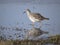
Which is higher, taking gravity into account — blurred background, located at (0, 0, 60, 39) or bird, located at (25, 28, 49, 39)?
blurred background, located at (0, 0, 60, 39)

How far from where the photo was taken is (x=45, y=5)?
1979 mm

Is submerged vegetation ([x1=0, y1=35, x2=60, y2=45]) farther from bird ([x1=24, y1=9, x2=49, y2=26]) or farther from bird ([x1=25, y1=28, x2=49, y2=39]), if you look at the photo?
bird ([x1=24, y1=9, x2=49, y2=26])

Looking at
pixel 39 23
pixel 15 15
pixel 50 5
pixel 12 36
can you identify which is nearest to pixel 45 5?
pixel 50 5

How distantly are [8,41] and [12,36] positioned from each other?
0.23 ft

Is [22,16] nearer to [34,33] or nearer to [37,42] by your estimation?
[34,33]

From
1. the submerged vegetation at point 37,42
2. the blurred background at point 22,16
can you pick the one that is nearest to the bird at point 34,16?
the blurred background at point 22,16

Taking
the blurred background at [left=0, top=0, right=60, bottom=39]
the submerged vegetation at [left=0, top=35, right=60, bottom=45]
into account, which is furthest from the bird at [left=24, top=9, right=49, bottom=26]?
the submerged vegetation at [left=0, top=35, right=60, bottom=45]

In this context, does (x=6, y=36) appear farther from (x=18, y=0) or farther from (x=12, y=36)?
(x=18, y=0)

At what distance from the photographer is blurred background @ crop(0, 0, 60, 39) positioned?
6.37ft

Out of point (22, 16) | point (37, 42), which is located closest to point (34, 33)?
point (37, 42)

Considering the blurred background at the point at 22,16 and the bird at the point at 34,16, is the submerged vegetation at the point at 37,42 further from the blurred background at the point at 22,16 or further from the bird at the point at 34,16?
the bird at the point at 34,16

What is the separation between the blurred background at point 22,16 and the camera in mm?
1941

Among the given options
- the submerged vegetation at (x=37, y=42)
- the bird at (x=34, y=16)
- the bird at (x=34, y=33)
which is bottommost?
the submerged vegetation at (x=37, y=42)

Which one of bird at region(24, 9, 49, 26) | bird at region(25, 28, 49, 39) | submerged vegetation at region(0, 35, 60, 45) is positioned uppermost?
bird at region(24, 9, 49, 26)
